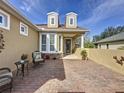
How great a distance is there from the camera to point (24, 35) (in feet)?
35.5

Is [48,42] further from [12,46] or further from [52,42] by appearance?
[12,46]

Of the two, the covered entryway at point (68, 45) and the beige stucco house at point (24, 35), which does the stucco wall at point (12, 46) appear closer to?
the beige stucco house at point (24, 35)

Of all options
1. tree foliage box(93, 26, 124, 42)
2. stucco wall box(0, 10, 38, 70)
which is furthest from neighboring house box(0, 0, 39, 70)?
tree foliage box(93, 26, 124, 42)

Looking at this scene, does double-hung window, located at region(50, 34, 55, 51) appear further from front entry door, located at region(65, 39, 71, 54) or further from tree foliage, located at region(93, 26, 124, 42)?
tree foliage, located at region(93, 26, 124, 42)

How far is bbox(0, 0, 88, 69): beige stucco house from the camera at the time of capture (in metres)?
7.45

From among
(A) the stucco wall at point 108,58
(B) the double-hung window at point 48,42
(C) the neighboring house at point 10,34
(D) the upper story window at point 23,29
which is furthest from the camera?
(B) the double-hung window at point 48,42

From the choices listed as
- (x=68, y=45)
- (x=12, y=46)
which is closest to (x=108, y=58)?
(x=12, y=46)

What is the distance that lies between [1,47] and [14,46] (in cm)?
190

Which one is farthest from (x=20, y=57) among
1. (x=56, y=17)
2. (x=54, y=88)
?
(x=56, y=17)

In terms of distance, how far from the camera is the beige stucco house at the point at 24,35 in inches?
293

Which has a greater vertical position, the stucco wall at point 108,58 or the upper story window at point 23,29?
the upper story window at point 23,29

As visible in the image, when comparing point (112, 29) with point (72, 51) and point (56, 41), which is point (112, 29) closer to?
point (72, 51)

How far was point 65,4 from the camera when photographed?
21469 millimetres

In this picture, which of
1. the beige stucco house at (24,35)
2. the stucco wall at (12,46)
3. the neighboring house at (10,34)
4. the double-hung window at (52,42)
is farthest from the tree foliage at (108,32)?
the neighboring house at (10,34)
